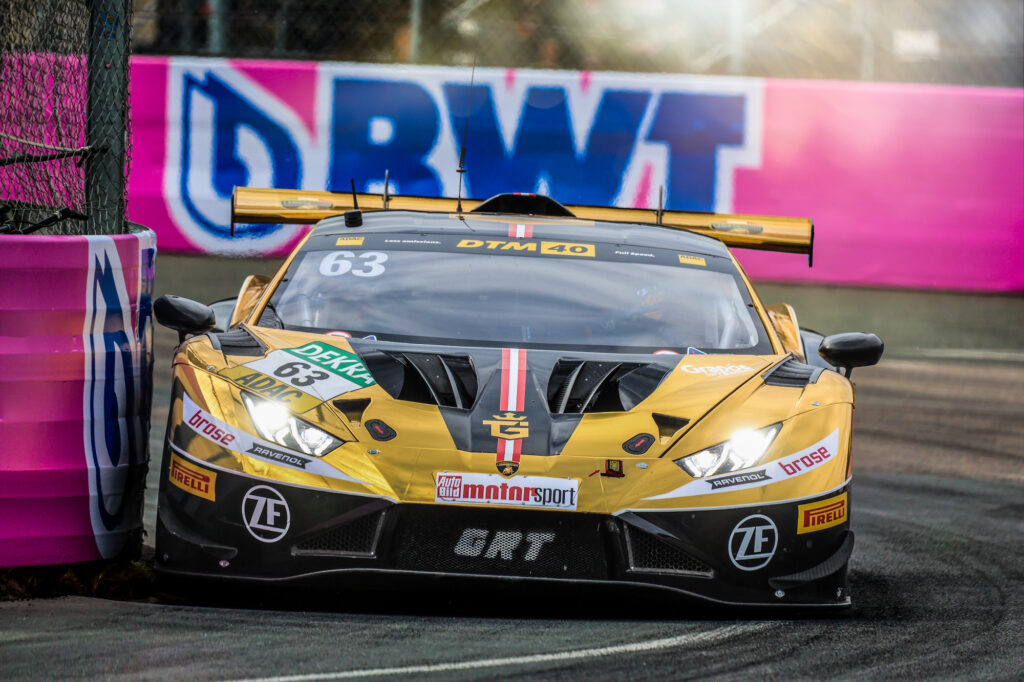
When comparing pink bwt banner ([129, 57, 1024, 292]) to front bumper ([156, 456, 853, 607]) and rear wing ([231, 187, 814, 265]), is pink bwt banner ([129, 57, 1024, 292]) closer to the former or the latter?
rear wing ([231, 187, 814, 265])

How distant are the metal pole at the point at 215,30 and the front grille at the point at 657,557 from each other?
878 centimetres

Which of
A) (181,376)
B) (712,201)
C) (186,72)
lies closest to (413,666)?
(181,376)

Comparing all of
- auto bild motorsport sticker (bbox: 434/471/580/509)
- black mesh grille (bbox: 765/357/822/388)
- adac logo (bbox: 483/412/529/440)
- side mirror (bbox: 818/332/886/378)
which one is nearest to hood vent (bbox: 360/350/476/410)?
adac logo (bbox: 483/412/529/440)

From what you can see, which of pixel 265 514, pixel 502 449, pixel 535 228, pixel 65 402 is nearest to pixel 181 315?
pixel 65 402

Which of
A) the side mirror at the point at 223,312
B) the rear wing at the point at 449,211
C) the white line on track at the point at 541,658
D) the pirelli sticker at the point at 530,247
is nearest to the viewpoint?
→ the white line on track at the point at 541,658

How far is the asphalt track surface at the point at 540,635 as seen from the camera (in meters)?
3.94

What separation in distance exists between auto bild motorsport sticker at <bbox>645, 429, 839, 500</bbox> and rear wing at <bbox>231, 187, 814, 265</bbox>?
215 centimetres

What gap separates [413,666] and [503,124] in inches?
336

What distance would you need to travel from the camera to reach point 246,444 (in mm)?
4582

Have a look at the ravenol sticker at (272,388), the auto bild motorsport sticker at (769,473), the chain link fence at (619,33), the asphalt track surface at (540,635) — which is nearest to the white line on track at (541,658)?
the asphalt track surface at (540,635)

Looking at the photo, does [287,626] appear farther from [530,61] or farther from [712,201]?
[530,61]

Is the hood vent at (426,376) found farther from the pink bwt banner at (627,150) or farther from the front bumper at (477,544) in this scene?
the pink bwt banner at (627,150)

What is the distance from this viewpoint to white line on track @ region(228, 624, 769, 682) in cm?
382

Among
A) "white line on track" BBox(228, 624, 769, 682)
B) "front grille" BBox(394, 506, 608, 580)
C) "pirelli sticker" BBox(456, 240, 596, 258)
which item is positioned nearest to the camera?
"white line on track" BBox(228, 624, 769, 682)
